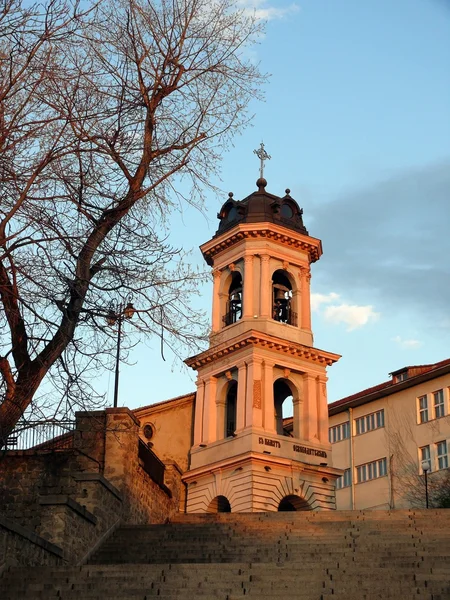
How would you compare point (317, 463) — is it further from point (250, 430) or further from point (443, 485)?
point (443, 485)

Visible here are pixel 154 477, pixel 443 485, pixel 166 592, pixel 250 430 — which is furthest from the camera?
pixel 443 485

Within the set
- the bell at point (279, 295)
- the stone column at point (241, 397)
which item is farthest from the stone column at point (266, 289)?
the stone column at point (241, 397)

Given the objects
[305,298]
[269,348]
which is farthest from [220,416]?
[305,298]

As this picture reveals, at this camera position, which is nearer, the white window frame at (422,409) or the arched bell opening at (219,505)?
the arched bell opening at (219,505)

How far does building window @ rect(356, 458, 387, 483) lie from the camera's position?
201ft

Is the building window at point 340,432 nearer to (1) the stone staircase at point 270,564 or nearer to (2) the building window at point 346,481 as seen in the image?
(2) the building window at point 346,481

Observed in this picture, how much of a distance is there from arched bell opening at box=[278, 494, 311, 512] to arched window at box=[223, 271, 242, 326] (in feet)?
26.8

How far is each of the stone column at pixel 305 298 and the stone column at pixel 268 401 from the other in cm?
309

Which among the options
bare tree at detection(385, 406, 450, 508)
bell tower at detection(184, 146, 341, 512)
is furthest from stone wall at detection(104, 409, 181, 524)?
bare tree at detection(385, 406, 450, 508)

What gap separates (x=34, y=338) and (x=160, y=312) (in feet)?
6.15

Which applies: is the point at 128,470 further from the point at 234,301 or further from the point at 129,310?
the point at 234,301

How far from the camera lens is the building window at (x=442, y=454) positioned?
189 feet

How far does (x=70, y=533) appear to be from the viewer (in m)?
21.0

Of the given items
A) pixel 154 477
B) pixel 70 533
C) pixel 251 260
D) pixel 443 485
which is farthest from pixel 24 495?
pixel 443 485
